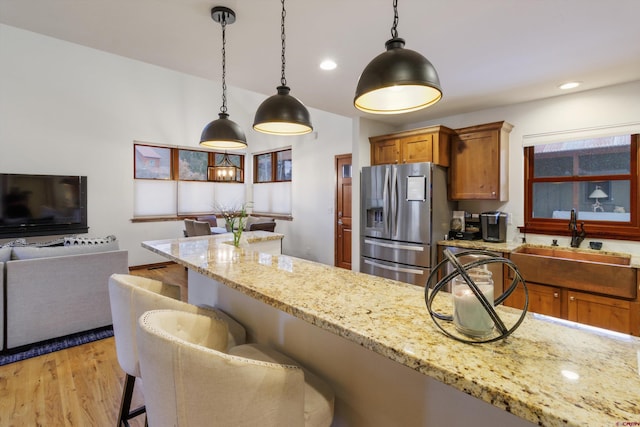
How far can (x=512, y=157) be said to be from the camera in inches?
142

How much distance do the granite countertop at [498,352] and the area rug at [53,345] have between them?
278 centimetres

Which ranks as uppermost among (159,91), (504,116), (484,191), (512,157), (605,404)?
(159,91)

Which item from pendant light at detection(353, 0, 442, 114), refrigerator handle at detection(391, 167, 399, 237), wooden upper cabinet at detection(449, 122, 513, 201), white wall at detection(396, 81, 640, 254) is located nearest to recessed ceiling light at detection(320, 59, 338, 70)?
pendant light at detection(353, 0, 442, 114)

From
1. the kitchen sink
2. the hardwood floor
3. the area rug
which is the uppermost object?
the kitchen sink

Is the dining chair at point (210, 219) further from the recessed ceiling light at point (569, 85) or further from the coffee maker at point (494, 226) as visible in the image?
the recessed ceiling light at point (569, 85)

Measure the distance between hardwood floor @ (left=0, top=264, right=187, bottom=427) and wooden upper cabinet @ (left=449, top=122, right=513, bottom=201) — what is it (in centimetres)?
371

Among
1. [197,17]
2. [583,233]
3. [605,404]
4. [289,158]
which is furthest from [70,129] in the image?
[583,233]

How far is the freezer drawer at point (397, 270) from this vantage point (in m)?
3.57

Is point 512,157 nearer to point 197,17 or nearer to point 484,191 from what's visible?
point 484,191

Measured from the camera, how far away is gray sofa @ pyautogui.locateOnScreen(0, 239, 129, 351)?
2768 millimetres

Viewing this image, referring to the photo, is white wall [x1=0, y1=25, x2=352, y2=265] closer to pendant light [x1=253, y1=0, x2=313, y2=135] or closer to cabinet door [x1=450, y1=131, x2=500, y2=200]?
cabinet door [x1=450, y1=131, x2=500, y2=200]

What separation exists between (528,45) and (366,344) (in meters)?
2.53

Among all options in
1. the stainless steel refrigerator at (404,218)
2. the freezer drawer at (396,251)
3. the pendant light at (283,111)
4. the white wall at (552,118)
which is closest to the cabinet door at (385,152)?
the stainless steel refrigerator at (404,218)

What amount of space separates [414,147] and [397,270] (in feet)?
4.97
